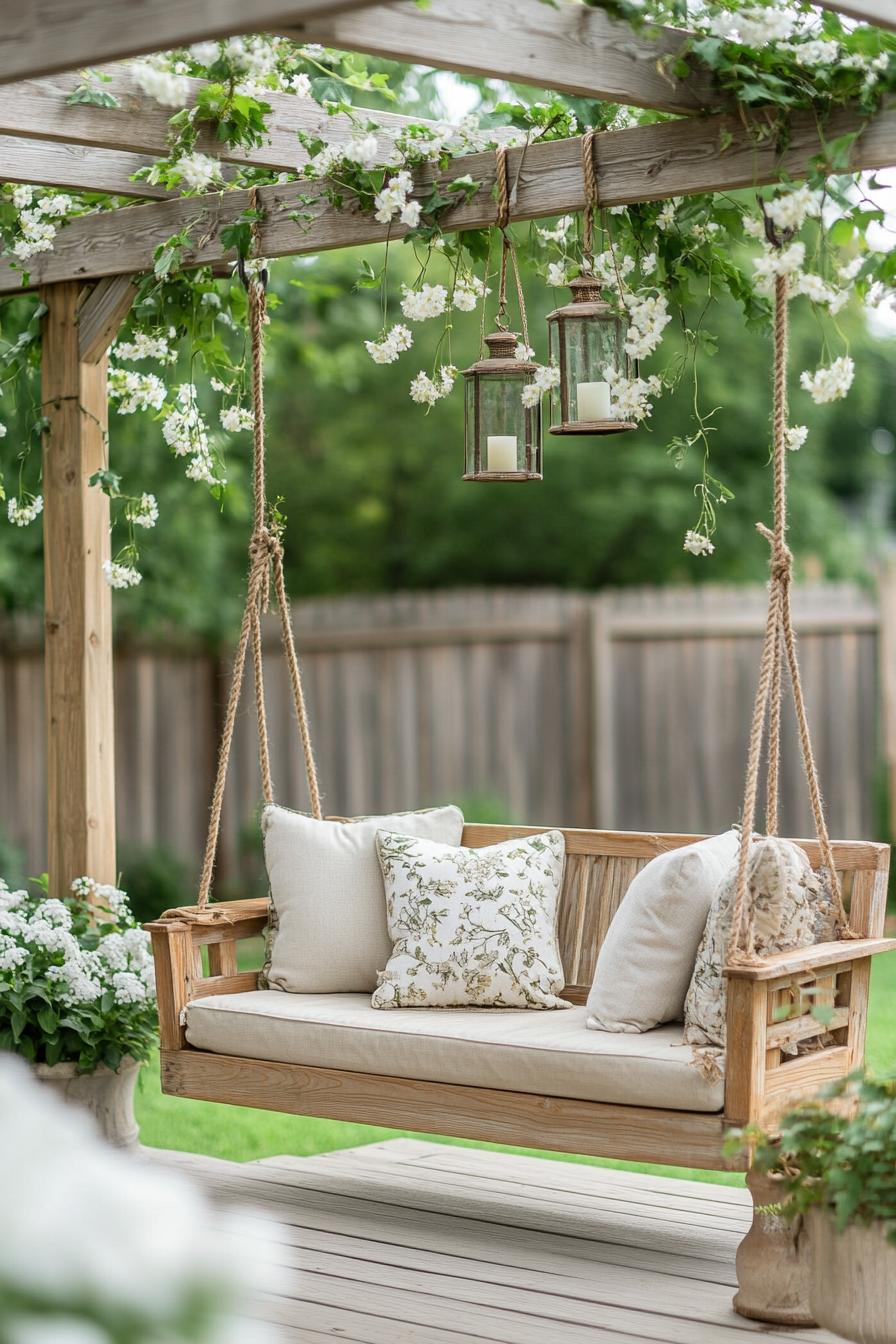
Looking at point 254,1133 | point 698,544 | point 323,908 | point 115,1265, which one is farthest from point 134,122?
point 115,1265

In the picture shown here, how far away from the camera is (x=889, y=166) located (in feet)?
9.80

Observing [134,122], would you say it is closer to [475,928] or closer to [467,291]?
[467,291]

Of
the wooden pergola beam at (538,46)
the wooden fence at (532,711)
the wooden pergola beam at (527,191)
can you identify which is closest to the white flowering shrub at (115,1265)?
the wooden pergola beam at (538,46)

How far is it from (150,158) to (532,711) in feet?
12.7

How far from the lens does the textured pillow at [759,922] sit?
3.10m

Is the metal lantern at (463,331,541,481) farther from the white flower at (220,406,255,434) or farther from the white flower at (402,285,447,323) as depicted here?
the white flower at (220,406,255,434)

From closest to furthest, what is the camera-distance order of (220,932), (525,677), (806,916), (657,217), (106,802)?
(806,916), (657,217), (220,932), (106,802), (525,677)

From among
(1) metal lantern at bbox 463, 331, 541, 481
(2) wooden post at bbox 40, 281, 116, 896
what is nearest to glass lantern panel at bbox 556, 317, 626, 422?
(1) metal lantern at bbox 463, 331, 541, 481

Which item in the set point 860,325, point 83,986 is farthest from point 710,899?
point 860,325

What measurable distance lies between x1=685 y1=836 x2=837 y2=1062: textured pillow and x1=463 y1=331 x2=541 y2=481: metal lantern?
1.02 m

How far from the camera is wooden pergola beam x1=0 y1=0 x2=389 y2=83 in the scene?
2.35 metres

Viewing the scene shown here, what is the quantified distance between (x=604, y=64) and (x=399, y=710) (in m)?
4.92

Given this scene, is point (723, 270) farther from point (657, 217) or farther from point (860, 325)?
point (860, 325)

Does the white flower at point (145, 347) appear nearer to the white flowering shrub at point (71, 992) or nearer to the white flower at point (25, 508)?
the white flower at point (25, 508)
